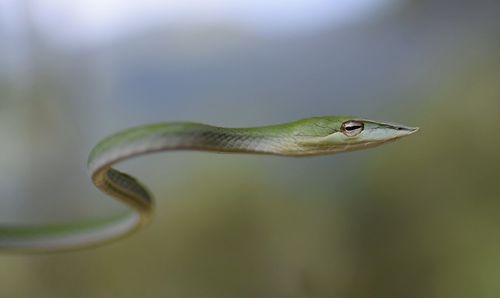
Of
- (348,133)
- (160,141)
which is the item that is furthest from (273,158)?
(160,141)

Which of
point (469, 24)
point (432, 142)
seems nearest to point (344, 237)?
point (432, 142)

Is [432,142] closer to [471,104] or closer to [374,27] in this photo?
[471,104]

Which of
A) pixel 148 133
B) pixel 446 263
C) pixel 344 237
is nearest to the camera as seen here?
pixel 148 133

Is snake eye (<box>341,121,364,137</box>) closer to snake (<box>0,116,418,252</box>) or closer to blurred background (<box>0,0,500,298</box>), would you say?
snake (<box>0,116,418,252</box>)

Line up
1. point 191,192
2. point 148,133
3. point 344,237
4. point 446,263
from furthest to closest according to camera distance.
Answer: point 191,192 → point 344,237 → point 446,263 → point 148,133

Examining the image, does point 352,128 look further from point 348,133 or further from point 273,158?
point 273,158
